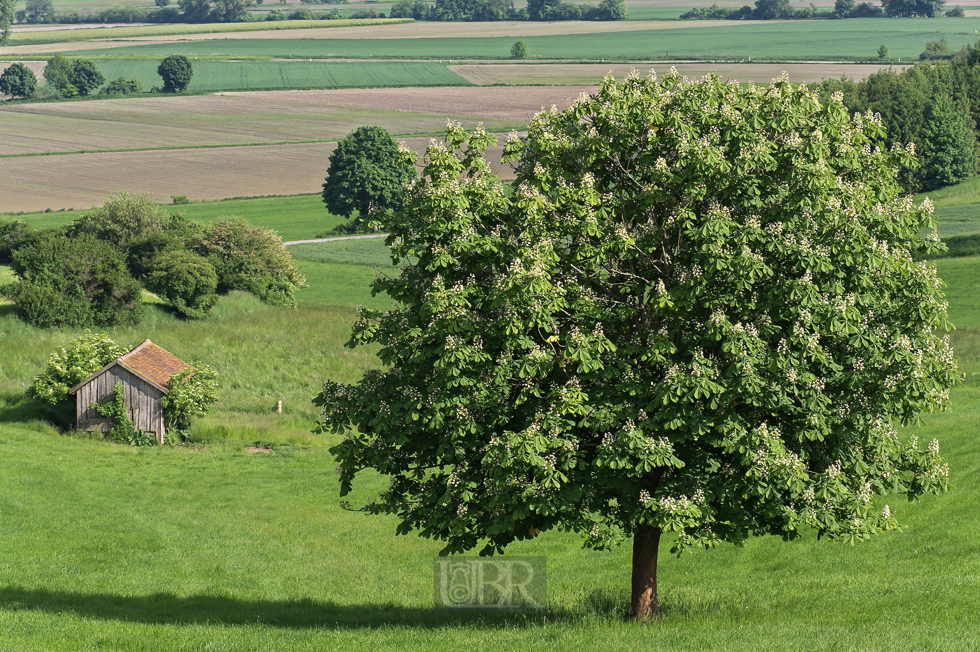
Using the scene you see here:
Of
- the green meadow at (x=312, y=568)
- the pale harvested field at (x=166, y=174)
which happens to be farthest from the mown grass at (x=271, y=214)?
the green meadow at (x=312, y=568)

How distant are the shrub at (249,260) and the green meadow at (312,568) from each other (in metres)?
34.0

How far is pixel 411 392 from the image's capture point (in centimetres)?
1992

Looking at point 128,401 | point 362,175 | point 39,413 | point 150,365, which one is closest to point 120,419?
point 128,401

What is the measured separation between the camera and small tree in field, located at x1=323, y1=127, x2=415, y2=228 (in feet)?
461

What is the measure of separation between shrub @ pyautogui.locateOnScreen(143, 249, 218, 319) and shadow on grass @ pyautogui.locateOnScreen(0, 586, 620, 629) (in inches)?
2388

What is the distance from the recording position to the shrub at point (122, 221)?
317ft

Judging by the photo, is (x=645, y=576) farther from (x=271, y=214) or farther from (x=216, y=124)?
(x=216, y=124)

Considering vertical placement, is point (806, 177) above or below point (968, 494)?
above

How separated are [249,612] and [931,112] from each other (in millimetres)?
153705

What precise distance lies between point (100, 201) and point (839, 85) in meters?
115

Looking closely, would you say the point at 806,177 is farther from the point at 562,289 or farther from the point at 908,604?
the point at 908,604

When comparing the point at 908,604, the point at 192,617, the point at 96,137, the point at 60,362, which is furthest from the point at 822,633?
the point at 96,137

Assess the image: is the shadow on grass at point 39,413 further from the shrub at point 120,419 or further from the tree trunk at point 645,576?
the tree trunk at point 645,576

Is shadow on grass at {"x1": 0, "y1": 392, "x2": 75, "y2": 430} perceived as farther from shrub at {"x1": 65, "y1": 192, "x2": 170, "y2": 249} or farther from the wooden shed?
shrub at {"x1": 65, "y1": 192, "x2": 170, "y2": 249}
